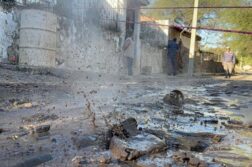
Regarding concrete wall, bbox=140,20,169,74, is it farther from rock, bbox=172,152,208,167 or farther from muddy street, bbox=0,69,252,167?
rock, bbox=172,152,208,167

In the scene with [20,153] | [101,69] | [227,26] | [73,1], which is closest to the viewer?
[20,153]

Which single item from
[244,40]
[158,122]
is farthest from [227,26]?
[158,122]

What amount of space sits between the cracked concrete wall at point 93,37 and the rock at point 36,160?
31.8 ft

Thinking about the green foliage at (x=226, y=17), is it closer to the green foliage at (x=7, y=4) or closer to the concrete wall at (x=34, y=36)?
the concrete wall at (x=34, y=36)

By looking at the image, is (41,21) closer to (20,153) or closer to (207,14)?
(20,153)

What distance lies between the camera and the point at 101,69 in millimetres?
14758

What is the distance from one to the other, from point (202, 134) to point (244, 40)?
28327 millimetres

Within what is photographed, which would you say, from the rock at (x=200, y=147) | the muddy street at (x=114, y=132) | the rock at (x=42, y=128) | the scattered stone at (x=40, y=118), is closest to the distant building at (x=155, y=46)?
the muddy street at (x=114, y=132)

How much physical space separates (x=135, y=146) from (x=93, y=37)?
1192 cm

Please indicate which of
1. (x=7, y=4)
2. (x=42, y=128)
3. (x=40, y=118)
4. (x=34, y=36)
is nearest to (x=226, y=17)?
(x=34, y=36)

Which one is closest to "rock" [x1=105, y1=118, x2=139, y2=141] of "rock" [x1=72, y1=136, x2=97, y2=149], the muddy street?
the muddy street

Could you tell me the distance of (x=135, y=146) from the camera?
2791 mm

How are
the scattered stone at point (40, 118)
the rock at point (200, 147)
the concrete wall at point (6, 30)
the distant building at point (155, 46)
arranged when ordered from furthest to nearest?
the distant building at point (155, 46), the concrete wall at point (6, 30), the scattered stone at point (40, 118), the rock at point (200, 147)

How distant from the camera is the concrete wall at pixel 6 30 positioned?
1013 centimetres
